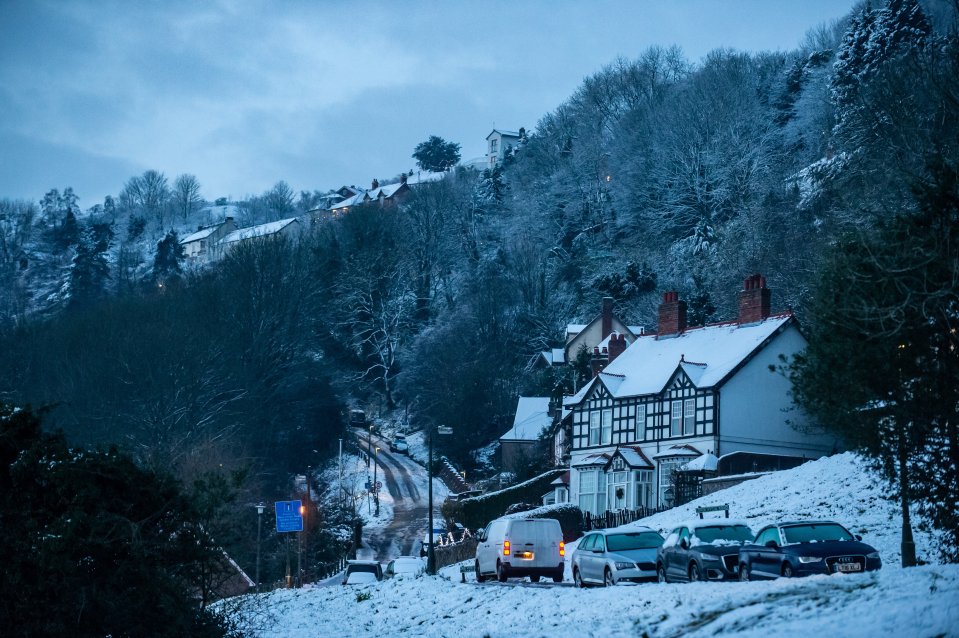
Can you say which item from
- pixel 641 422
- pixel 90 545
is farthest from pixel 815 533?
pixel 641 422

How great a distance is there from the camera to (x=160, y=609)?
1894cm

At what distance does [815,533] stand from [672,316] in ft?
133

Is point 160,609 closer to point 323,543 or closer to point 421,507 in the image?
point 323,543

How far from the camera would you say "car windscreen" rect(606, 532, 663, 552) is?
26.2 m

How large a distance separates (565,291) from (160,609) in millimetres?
83720

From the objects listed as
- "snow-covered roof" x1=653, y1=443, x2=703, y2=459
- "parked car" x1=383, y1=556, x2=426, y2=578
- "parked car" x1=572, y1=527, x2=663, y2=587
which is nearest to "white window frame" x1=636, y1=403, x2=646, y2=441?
"snow-covered roof" x1=653, y1=443, x2=703, y2=459

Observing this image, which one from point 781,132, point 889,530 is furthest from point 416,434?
point 889,530

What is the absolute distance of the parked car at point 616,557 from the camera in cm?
2519

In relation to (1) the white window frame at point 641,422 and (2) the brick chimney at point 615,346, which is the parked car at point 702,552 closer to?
(1) the white window frame at point 641,422

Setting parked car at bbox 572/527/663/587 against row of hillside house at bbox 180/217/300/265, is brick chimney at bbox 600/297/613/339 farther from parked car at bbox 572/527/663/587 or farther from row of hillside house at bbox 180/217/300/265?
row of hillside house at bbox 180/217/300/265

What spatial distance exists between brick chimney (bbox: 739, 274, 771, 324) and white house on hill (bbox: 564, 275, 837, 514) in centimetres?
5

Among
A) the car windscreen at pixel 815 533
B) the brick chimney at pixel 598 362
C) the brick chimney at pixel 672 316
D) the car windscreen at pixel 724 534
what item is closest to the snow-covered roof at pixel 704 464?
the brick chimney at pixel 672 316

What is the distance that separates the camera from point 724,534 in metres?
24.4

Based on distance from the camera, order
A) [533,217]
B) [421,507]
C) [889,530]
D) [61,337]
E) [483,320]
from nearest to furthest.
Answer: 1. [889,530]
2. [421,507]
3. [61,337]
4. [483,320]
5. [533,217]
